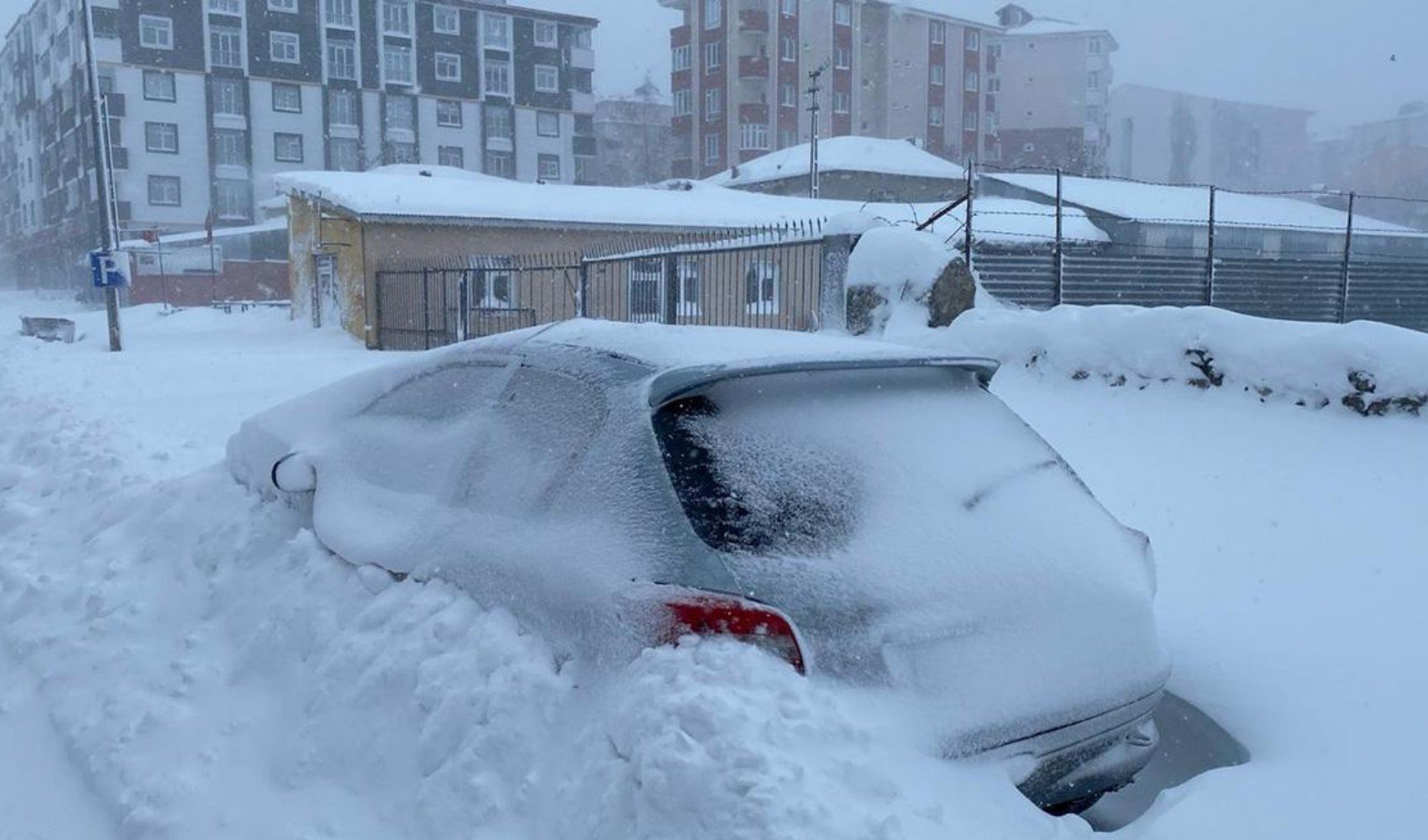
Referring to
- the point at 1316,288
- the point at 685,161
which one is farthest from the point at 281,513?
the point at 685,161

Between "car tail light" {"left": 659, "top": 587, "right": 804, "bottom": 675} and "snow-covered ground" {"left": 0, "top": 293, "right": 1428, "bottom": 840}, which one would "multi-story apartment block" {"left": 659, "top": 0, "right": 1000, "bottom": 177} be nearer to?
"snow-covered ground" {"left": 0, "top": 293, "right": 1428, "bottom": 840}

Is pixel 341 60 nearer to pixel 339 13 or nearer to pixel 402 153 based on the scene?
pixel 339 13

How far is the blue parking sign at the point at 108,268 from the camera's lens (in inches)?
786

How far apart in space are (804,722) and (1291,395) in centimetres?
630

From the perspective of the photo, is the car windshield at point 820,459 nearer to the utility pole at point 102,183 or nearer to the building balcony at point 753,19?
the utility pole at point 102,183

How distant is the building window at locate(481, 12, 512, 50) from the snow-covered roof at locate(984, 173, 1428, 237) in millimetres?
33361

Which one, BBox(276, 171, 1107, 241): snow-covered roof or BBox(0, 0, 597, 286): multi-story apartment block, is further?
BBox(0, 0, 597, 286): multi-story apartment block

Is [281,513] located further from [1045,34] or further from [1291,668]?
[1045,34]

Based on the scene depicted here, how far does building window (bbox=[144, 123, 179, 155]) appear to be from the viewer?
57.5 meters

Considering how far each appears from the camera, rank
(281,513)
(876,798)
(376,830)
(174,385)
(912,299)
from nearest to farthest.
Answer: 1. (876,798)
2. (376,830)
3. (281,513)
4. (912,299)
5. (174,385)

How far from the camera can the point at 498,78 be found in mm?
66750

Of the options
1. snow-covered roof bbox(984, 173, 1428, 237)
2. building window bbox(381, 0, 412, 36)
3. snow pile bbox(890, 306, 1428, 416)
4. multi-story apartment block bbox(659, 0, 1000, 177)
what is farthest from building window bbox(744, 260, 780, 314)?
building window bbox(381, 0, 412, 36)

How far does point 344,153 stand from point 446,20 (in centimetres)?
972

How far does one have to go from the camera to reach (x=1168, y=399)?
823 centimetres
